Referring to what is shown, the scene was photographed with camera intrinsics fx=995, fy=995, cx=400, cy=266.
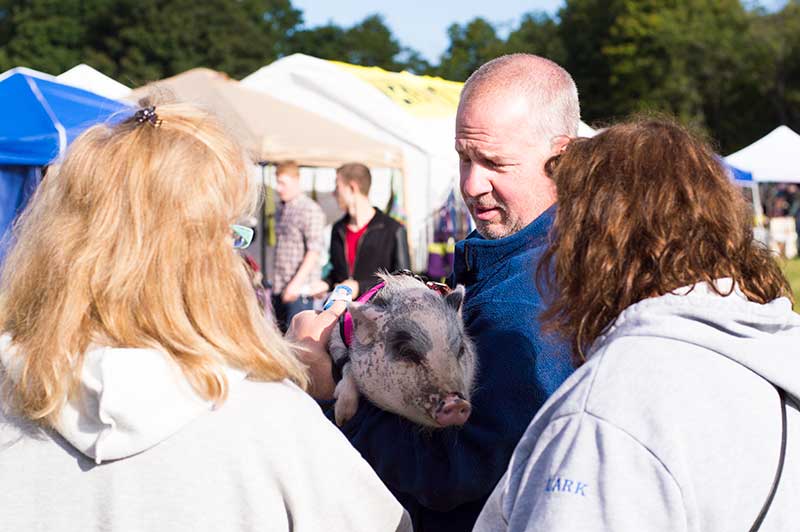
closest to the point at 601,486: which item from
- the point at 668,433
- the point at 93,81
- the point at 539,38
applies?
the point at 668,433

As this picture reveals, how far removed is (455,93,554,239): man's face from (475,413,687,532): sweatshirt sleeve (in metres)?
1.30

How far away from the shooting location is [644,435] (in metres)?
1.65

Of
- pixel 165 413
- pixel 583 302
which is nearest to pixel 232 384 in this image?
pixel 165 413

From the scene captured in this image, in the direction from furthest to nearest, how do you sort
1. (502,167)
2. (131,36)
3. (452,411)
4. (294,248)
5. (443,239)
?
(131,36), (443,239), (294,248), (502,167), (452,411)

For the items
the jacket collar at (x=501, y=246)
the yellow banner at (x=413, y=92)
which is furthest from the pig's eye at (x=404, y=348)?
the yellow banner at (x=413, y=92)

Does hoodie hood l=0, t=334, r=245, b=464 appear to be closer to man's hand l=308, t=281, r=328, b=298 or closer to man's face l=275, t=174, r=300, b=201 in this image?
man's hand l=308, t=281, r=328, b=298

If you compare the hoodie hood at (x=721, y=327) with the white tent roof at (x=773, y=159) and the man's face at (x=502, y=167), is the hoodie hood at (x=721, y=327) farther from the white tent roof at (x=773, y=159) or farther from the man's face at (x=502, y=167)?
the white tent roof at (x=773, y=159)

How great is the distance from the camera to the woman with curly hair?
5.42 feet

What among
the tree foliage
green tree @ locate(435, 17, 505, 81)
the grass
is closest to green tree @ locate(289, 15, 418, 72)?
green tree @ locate(435, 17, 505, 81)

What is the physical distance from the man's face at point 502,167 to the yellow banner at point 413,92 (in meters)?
13.5

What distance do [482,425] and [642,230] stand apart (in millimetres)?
736

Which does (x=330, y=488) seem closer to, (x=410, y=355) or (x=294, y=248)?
(x=410, y=355)

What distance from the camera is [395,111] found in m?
16.0

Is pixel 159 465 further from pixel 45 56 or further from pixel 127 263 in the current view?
pixel 45 56
